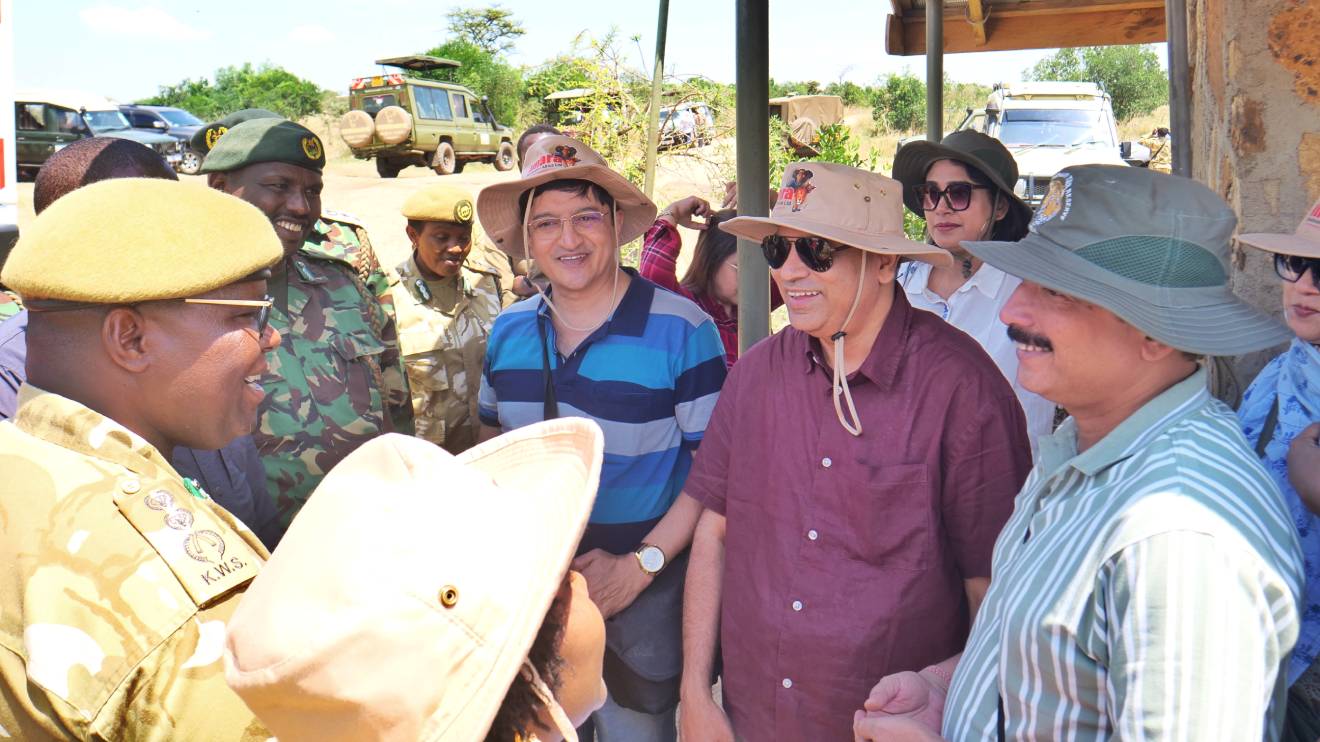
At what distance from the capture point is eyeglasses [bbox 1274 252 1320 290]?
1855 mm

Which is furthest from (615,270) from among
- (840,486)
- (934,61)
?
(934,61)

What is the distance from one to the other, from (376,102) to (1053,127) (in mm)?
14812

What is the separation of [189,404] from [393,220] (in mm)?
14639

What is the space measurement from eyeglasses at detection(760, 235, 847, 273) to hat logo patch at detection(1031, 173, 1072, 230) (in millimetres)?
488

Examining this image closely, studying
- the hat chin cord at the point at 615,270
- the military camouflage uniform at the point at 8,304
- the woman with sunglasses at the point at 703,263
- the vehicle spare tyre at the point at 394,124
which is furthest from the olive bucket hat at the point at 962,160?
the vehicle spare tyre at the point at 394,124

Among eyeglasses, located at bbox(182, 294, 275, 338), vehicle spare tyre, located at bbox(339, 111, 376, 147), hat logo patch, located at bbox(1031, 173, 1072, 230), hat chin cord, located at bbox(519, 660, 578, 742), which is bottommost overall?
hat chin cord, located at bbox(519, 660, 578, 742)

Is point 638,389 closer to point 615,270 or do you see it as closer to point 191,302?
point 615,270

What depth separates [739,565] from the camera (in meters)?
2.15

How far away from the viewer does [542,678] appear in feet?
4.07

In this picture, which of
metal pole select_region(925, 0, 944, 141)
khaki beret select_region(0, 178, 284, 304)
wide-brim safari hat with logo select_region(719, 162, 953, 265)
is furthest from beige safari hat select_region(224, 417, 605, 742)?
metal pole select_region(925, 0, 944, 141)

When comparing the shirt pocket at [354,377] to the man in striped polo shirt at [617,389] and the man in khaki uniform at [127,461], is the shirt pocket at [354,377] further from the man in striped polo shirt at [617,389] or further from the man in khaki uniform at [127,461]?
the man in khaki uniform at [127,461]

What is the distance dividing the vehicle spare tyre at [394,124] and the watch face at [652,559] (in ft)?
66.0

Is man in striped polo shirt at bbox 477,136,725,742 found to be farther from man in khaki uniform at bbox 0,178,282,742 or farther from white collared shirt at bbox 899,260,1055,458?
man in khaki uniform at bbox 0,178,282,742

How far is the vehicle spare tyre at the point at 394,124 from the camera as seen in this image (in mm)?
20766
